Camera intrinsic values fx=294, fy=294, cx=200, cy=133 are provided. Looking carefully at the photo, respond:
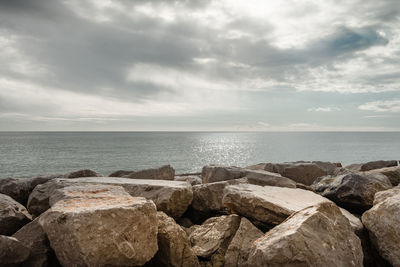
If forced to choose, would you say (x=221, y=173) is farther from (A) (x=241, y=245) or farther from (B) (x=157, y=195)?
(A) (x=241, y=245)

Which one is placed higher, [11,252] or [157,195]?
[157,195]

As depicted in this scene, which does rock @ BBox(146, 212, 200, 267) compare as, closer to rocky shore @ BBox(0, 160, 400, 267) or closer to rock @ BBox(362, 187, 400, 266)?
rocky shore @ BBox(0, 160, 400, 267)

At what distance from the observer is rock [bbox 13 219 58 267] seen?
3.91 metres

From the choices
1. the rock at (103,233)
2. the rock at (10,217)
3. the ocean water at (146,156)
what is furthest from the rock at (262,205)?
the ocean water at (146,156)

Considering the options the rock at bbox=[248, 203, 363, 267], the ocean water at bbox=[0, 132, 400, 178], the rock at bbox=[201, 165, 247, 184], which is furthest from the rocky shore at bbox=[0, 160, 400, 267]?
the ocean water at bbox=[0, 132, 400, 178]

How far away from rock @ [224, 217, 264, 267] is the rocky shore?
1 centimetres

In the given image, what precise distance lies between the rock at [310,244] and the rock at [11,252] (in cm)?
287

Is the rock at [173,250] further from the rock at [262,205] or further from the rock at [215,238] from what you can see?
the rock at [262,205]

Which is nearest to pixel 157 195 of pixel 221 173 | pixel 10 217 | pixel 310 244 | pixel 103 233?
pixel 103 233

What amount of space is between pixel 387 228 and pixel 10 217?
5799mm

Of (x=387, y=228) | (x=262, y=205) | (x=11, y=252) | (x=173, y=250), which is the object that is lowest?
(x=173, y=250)

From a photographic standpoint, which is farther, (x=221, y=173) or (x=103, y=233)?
(x=221, y=173)

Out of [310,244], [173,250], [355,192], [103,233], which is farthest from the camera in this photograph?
[355,192]

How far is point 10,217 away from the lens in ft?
16.3
